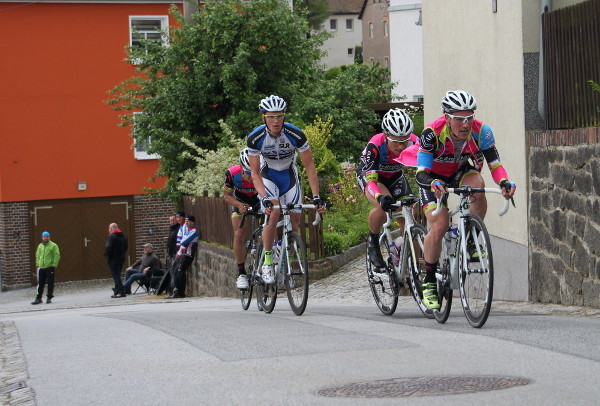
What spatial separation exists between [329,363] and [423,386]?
119cm

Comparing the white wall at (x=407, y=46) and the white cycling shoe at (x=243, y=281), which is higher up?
the white wall at (x=407, y=46)

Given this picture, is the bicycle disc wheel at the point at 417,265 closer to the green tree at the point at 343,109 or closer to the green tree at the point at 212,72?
the green tree at the point at 212,72

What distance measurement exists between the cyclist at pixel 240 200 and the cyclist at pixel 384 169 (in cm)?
234

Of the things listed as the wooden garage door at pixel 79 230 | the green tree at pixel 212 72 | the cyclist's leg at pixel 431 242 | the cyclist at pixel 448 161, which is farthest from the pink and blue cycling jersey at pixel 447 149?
the wooden garage door at pixel 79 230

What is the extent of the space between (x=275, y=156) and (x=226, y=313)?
7.36 ft

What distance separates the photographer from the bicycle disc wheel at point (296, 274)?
448 inches

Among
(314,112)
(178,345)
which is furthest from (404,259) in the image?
(314,112)

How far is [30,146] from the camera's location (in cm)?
3712

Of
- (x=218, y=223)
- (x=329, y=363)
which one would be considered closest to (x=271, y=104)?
(x=329, y=363)

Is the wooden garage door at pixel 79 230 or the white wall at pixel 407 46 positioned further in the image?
the white wall at pixel 407 46

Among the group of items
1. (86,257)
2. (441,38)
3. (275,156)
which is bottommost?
(86,257)

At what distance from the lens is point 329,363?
7.47 metres

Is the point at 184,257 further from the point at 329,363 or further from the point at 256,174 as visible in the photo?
the point at 329,363

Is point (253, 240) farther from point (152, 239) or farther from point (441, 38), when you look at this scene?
point (152, 239)
